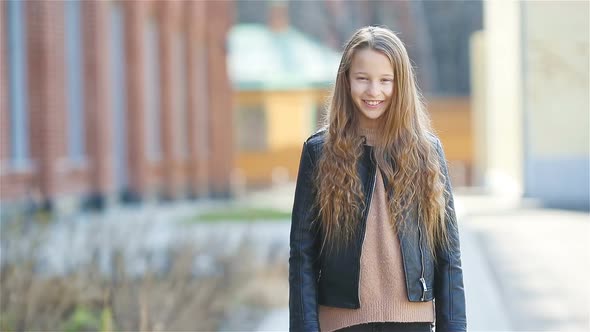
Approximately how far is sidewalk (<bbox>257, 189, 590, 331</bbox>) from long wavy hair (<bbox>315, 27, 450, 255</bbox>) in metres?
4.70

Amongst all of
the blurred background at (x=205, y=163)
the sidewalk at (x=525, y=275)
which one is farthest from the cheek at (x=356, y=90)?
the sidewalk at (x=525, y=275)

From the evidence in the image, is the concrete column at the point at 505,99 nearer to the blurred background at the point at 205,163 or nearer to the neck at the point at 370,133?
the blurred background at the point at 205,163

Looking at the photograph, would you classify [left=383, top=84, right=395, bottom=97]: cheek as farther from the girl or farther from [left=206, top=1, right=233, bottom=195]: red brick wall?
[left=206, top=1, right=233, bottom=195]: red brick wall

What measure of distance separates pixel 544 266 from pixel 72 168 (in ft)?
34.9

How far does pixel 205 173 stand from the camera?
30031 mm

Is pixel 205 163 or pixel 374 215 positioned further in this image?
pixel 205 163

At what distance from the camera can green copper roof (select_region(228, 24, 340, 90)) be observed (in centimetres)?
4150

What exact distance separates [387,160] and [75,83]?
1730 centimetres

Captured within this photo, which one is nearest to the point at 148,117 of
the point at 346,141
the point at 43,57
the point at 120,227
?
the point at 43,57

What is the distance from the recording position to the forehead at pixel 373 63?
3.32 meters

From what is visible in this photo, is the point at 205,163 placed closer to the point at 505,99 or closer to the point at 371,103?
the point at 505,99

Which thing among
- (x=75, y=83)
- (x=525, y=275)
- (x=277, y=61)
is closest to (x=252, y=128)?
(x=277, y=61)

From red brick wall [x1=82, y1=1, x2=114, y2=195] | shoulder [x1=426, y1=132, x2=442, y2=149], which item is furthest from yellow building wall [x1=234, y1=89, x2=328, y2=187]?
shoulder [x1=426, y1=132, x2=442, y2=149]

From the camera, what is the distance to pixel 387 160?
132 inches
